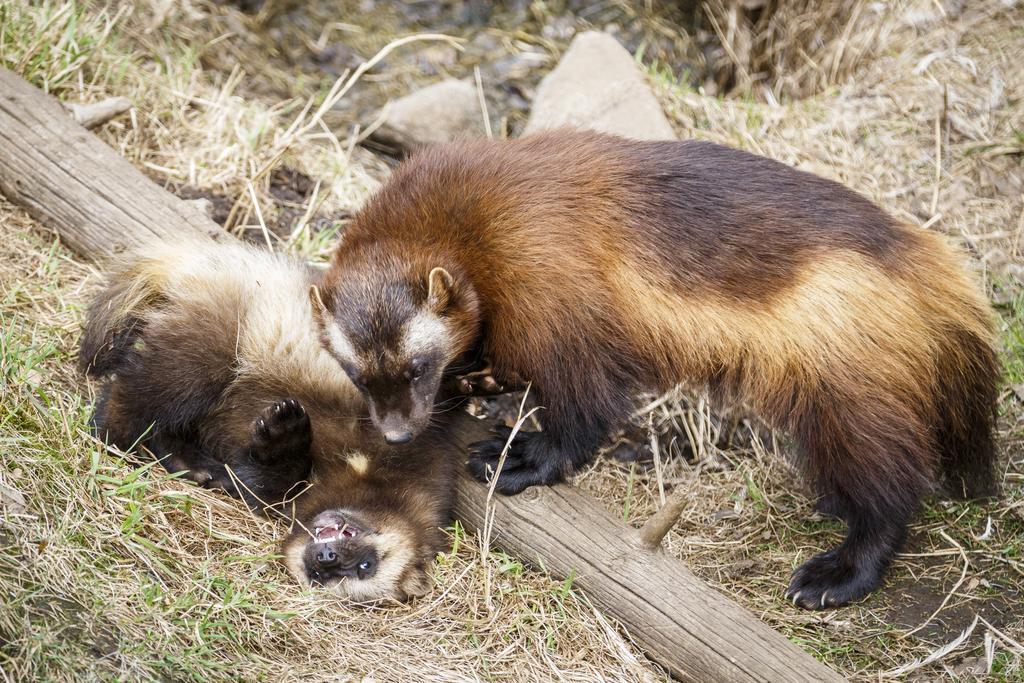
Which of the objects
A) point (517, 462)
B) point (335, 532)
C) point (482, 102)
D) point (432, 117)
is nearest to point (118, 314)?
point (335, 532)

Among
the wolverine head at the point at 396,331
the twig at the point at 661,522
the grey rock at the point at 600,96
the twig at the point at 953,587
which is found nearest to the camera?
the twig at the point at 661,522

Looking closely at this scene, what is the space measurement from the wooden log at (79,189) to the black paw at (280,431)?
1.30 meters

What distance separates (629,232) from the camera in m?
4.39

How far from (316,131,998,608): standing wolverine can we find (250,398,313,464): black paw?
57 centimetres

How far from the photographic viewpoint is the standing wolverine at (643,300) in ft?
13.9

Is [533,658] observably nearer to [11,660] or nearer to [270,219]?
[11,660]

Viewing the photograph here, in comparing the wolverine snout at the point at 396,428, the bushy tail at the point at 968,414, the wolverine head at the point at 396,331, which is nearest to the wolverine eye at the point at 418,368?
the wolverine head at the point at 396,331

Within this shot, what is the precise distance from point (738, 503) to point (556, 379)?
6.36ft

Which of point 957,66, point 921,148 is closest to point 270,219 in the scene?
point 921,148

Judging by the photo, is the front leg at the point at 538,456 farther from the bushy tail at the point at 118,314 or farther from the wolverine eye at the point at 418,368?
the bushy tail at the point at 118,314

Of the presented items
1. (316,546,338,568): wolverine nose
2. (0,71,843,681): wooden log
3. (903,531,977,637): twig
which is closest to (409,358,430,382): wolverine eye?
(0,71,843,681): wooden log

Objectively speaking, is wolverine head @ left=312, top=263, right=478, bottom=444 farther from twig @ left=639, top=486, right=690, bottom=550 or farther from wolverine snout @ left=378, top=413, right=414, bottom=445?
twig @ left=639, top=486, right=690, bottom=550

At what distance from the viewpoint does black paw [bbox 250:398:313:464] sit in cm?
467

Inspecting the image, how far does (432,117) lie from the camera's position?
7727 mm
